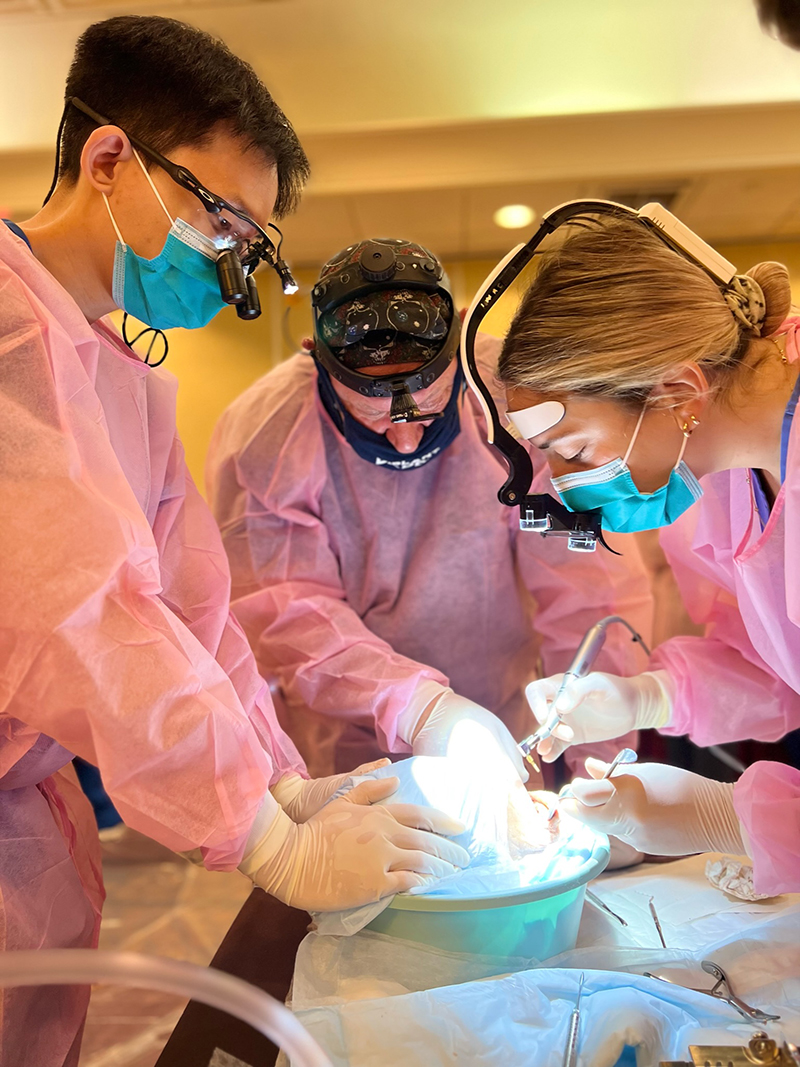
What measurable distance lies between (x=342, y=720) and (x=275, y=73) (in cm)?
222

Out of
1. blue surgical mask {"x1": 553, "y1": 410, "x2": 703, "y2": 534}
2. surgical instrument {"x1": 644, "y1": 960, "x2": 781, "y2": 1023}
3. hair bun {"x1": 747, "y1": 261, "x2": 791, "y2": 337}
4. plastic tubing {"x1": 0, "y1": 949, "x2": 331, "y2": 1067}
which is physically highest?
hair bun {"x1": 747, "y1": 261, "x2": 791, "y2": 337}

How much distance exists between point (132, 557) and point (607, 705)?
104 cm

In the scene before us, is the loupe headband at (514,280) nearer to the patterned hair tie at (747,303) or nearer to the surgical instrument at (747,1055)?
the patterned hair tie at (747,303)

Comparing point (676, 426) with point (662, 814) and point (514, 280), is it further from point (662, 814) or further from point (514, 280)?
point (662, 814)

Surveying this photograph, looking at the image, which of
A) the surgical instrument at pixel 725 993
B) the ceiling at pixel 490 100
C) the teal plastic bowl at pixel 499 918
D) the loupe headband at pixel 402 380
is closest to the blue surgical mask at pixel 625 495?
the loupe headband at pixel 402 380

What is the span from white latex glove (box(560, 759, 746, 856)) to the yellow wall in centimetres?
308

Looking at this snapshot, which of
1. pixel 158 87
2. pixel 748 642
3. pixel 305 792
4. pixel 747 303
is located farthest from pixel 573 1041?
pixel 158 87

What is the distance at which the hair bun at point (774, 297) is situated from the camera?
1252mm

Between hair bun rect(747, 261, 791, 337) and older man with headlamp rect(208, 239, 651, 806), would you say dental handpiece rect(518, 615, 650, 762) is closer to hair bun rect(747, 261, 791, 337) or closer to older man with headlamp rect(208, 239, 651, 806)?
older man with headlamp rect(208, 239, 651, 806)

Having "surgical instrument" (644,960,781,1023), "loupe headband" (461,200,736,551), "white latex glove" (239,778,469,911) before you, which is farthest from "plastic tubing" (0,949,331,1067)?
"loupe headband" (461,200,736,551)

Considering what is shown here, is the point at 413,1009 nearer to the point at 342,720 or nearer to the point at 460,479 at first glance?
the point at 342,720

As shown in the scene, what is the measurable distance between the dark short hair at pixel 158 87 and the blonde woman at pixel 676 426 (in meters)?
0.55

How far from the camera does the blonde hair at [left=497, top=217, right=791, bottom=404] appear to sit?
118 centimetres

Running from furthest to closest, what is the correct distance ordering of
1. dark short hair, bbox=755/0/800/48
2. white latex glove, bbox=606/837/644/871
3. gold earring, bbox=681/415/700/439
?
dark short hair, bbox=755/0/800/48 → white latex glove, bbox=606/837/644/871 → gold earring, bbox=681/415/700/439
